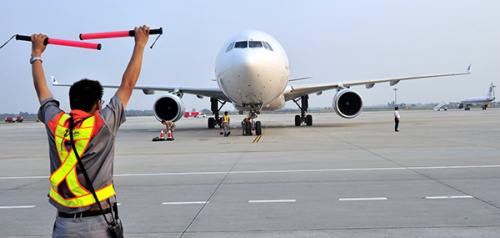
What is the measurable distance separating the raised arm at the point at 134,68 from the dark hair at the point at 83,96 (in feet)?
0.47

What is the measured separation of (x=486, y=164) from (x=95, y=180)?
816cm

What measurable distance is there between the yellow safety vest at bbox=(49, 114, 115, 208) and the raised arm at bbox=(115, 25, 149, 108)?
27cm

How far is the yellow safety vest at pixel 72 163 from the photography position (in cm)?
232

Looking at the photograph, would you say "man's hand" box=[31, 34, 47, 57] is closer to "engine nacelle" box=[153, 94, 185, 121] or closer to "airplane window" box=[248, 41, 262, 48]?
"airplane window" box=[248, 41, 262, 48]

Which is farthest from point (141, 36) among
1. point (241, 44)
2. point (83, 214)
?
point (241, 44)

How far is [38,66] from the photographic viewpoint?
2.73 meters

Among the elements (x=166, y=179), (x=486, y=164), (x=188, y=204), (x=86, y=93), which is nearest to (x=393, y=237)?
(x=188, y=204)

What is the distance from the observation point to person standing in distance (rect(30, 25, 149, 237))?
2346mm

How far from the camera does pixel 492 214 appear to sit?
4.58m

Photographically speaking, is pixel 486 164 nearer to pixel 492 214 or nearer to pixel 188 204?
pixel 492 214

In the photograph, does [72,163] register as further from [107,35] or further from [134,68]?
[107,35]

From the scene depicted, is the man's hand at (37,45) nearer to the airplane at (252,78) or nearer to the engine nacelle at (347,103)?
the airplane at (252,78)

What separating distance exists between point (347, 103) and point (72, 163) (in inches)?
797

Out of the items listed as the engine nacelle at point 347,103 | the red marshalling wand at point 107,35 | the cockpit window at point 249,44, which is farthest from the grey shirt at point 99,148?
the engine nacelle at point 347,103
